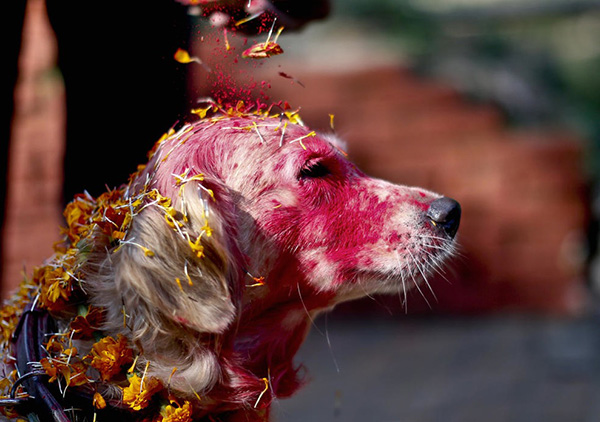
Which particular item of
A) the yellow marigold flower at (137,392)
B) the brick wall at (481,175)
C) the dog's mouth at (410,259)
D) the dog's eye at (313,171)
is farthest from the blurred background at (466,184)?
the yellow marigold flower at (137,392)

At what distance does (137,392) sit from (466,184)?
5351 millimetres

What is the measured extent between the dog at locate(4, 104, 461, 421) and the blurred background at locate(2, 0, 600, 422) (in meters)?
3.08

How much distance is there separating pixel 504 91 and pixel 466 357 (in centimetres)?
301

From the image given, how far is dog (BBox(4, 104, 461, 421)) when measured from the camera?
5.49 feet

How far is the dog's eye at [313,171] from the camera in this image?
193 cm

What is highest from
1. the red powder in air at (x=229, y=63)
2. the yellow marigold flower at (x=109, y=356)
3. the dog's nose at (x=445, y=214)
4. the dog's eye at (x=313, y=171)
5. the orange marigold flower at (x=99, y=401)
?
the red powder in air at (x=229, y=63)

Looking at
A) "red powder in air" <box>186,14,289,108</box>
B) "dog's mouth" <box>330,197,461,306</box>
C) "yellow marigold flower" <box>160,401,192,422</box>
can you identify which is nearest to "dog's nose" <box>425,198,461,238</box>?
"dog's mouth" <box>330,197,461,306</box>

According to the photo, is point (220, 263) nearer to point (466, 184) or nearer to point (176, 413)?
point (176, 413)

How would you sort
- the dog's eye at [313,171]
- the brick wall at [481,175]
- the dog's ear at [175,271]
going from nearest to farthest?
1. the dog's ear at [175,271]
2. the dog's eye at [313,171]
3. the brick wall at [481,175]

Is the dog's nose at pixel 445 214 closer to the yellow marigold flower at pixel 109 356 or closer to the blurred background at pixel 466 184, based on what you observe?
the yellow marigold flower at pixel 109 356

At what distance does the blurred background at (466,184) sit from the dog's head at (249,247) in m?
3.07

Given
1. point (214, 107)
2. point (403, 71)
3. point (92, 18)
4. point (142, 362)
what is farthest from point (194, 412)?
point (403, 71)

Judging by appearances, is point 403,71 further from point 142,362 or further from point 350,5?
point 142,362

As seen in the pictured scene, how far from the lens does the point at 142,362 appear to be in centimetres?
172
